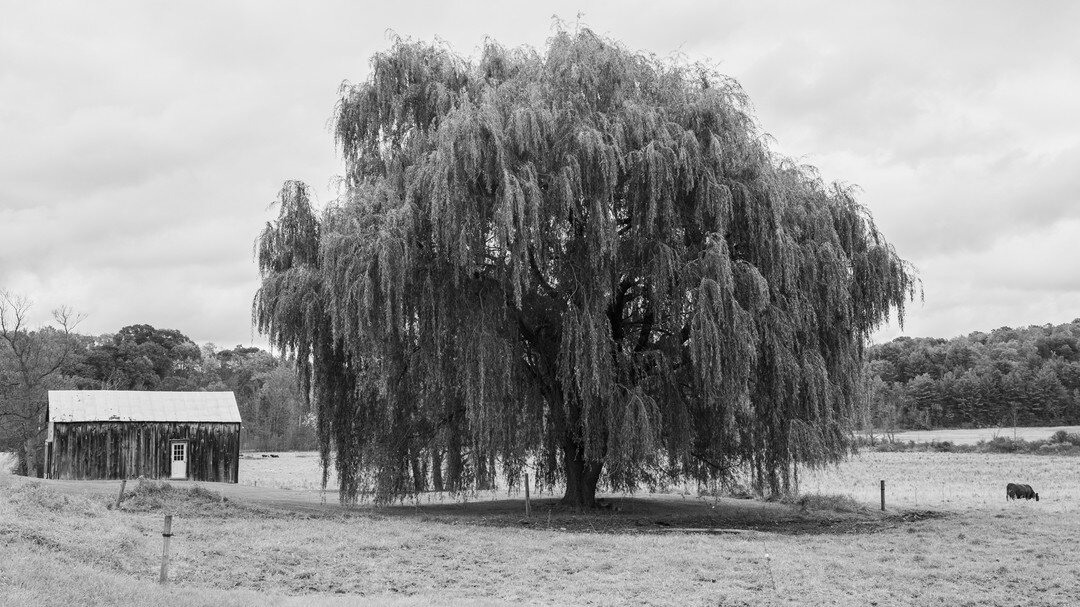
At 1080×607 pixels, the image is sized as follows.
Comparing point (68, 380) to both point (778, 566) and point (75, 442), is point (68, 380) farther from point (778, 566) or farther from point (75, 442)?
point (778, 566)

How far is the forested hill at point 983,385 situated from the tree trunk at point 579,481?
2131 inches

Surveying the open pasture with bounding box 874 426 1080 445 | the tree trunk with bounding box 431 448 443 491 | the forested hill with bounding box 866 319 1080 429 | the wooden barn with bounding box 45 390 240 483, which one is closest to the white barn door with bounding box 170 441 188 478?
the wooden barn with bounding box 45 390 240 483

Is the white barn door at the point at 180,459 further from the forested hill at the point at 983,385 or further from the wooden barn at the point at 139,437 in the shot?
the forested hill at the point at 983,385

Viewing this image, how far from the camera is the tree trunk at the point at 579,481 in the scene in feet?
73.7

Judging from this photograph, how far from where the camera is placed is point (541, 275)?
67.2ft

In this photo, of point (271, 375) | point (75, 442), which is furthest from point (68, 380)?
point (271, 375)

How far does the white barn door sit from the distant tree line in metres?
4.96

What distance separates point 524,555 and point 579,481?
7118 mm

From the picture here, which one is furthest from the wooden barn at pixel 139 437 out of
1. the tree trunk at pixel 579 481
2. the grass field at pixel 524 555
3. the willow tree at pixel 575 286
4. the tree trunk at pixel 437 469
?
the tree trunk at pixel 579 481

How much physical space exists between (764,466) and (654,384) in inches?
134

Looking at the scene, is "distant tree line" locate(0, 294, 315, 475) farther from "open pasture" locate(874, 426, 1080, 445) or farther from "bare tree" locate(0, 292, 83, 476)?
"open pasture" locate(874, 426, 1080, 445)

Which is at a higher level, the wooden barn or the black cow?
the wooden barn

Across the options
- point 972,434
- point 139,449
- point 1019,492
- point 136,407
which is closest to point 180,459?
point 139,449

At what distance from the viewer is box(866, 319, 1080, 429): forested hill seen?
8212cm
